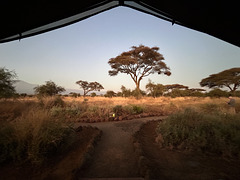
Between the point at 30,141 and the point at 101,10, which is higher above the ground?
the point at 101,10

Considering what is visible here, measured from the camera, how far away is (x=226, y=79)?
21016mm

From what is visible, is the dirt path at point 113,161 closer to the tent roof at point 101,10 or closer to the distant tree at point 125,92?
the tent roof at point 101,10

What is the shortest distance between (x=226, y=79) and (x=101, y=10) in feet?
89.0

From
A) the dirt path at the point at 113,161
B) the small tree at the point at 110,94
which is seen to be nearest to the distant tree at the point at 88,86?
the small tree at the point at 110,94

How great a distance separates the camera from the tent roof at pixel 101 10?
1.36 meters

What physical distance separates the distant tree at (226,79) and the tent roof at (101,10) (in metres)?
26.0

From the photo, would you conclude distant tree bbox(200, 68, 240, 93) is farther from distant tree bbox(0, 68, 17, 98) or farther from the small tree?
distant tree bbox(0, 68, 17, 98)

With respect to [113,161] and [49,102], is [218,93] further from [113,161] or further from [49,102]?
[49,102]

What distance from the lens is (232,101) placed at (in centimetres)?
707

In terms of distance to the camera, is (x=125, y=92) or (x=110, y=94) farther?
(x=110, y=94)

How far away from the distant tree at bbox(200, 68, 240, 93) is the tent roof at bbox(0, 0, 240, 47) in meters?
26.0

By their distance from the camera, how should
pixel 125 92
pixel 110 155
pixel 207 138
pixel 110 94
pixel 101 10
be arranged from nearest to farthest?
1. pixel 101 10
2. pixel 110 155
3. pixel 207 138
4. pixel 125 92
5. pixel 110 94

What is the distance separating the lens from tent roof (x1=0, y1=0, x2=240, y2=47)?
4.46 feet

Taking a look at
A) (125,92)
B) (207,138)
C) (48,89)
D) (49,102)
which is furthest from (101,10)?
(125,92)
